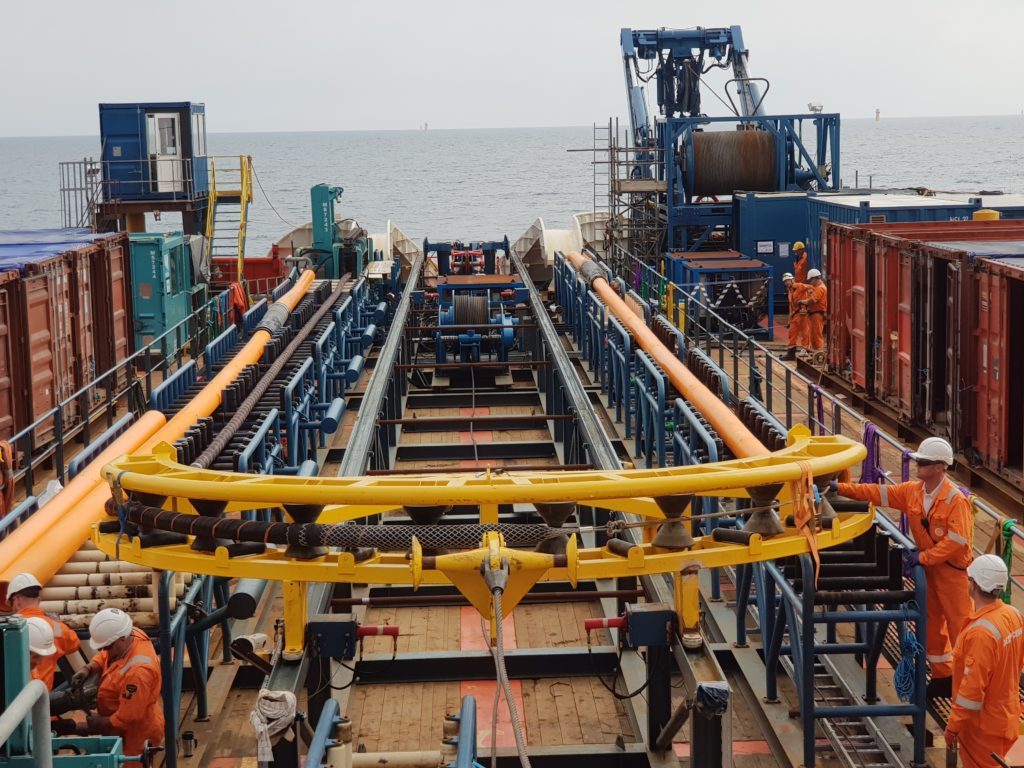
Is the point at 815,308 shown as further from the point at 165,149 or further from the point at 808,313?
the point at 165,149

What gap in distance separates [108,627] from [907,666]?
4.12 meters

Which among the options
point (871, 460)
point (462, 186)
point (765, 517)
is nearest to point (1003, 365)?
point (871, 460)

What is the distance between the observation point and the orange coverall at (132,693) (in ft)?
20.2

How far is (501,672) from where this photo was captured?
436 cm

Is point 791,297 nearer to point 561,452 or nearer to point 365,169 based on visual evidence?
point 561,452

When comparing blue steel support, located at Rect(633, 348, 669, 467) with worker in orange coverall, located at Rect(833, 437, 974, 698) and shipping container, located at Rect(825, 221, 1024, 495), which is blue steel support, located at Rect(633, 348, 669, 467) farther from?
worker in orange coverall, located at Rect(833, 437, 974, 698)

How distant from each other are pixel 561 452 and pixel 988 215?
349 inches

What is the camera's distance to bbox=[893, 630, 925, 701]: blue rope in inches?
269

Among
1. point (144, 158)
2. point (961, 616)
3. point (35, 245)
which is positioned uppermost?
point (144, 158)

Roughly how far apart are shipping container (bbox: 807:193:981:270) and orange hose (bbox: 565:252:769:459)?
527 cm

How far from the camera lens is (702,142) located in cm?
2762

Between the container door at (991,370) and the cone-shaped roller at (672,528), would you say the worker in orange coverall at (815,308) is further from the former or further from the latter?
the cone-shaped roller at (672,528)

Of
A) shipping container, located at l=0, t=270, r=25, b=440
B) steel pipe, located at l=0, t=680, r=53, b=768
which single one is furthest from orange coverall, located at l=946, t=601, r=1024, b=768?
shipping container, located at l=0, t=270, r=25, b=440

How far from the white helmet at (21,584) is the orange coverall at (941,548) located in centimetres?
414
